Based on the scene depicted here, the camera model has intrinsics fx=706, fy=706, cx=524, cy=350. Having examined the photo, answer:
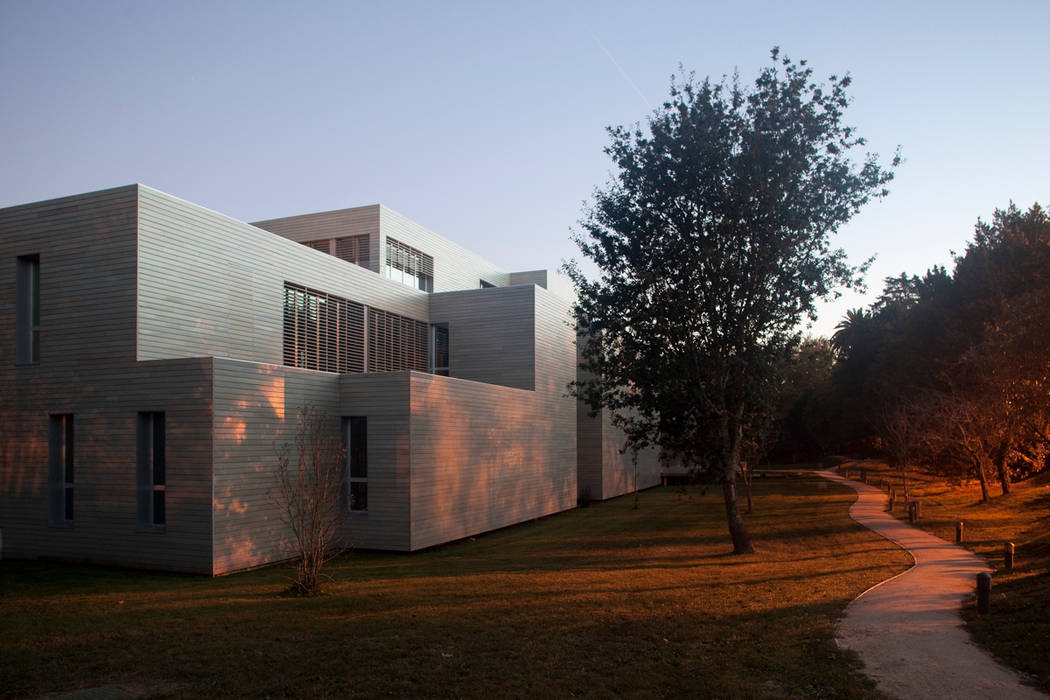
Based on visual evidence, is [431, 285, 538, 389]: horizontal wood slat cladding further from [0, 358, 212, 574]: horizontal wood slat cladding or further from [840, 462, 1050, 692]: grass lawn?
[840, 462, 1050, 692]: grass lawn

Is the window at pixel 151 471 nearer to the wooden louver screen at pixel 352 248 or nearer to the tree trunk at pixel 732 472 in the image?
the tree trunk at pixel 732 472

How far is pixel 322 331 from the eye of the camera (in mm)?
19609

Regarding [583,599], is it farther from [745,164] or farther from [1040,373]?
[1040,373]

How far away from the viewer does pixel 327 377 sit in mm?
16312

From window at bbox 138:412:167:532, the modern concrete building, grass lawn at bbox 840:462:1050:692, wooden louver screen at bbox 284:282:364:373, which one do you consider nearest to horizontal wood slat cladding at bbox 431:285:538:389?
the modern concrete building

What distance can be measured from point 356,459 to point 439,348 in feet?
28.4

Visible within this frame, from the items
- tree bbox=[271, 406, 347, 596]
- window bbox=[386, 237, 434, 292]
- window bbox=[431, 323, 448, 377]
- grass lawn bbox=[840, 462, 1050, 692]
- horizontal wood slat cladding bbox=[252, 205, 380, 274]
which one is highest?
horizontal wood slat cladding bbox=[252, 205, 380, 274]

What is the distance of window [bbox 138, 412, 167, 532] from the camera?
44.6ft

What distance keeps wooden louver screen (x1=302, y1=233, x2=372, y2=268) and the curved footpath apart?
63.7 feet

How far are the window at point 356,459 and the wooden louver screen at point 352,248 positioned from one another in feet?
33.1

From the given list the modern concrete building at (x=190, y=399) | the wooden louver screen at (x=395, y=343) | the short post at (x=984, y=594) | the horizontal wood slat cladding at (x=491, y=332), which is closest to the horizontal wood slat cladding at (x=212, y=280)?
the modern concrete building at (x=190, y=399)

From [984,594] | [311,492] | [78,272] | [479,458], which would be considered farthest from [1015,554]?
[78,272]

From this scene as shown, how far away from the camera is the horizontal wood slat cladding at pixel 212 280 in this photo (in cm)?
1443

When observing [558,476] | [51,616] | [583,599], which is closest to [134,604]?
[51,616]
